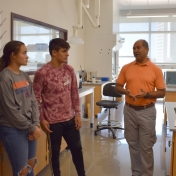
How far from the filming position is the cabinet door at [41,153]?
9.05 ft

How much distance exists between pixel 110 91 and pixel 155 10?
13.5 ft

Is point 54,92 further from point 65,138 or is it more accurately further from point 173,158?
point 173,158

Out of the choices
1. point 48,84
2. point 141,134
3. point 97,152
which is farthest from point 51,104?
point 97,152

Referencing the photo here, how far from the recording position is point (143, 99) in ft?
8.02

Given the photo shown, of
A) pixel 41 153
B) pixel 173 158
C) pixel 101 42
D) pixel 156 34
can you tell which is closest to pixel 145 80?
pixel 173 158

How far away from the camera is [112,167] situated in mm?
3221

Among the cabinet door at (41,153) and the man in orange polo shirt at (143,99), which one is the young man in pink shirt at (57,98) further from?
the man in orange polo shirt at (143,99)

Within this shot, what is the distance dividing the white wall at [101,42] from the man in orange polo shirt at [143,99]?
4106 millimetres

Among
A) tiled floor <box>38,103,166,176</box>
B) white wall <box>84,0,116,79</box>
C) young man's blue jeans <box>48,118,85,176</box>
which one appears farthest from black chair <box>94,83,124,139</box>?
young man's blue jeans <box>48,118,85,176</box>

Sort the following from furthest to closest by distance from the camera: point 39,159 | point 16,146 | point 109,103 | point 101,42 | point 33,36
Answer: point 101,42 → point 109,103 → point 33,36 → point 39,159 → point 16,146

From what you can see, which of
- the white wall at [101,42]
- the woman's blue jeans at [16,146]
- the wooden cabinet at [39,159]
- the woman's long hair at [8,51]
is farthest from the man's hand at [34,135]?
the white wall at [101,42]

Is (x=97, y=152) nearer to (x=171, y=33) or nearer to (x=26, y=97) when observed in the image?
(x=26, y=97)

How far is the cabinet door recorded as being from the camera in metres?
2.76

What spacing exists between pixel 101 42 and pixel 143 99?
4.39 meters
